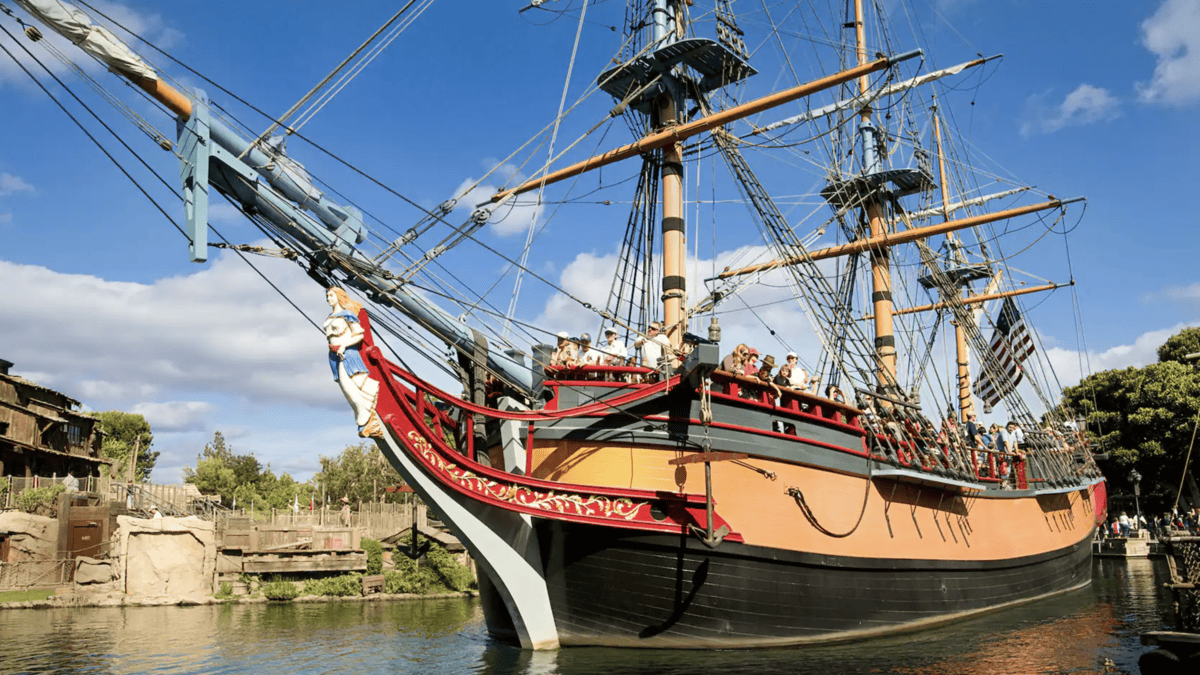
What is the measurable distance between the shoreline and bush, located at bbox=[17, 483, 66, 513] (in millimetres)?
5671

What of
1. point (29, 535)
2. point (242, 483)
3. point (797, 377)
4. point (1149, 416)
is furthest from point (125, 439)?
point (1149, 416)

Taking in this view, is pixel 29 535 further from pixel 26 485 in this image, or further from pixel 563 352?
pixel 563 352

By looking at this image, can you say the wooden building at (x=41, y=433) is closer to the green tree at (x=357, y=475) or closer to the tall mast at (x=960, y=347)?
the green tree at (x=357, y=475)

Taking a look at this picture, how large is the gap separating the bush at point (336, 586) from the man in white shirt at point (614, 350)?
13783mm

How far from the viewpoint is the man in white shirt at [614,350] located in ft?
41.5

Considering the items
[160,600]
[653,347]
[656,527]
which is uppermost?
[653,347]

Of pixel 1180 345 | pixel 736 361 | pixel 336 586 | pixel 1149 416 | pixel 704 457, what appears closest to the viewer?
pixel 704 457

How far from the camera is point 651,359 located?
1273 cm

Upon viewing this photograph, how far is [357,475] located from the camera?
3941 centimetres

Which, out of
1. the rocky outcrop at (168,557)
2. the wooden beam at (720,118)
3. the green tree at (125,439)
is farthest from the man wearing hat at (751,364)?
the green tree at (125,439)

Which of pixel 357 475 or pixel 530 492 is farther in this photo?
pixel 357 475

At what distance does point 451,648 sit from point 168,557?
13.0 metres

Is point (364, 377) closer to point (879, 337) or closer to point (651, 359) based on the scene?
point (651, 359)

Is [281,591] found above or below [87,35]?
below
